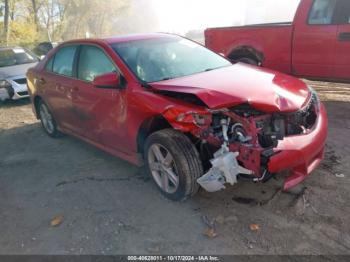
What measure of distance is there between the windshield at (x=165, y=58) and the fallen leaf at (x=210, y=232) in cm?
164

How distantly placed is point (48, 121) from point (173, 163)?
3315 millimetres

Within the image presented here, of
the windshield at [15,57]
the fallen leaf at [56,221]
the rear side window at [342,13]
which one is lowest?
the fallen leaf at [56,221]

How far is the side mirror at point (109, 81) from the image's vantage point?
3893 millimetres

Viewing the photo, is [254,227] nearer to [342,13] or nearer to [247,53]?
[342,13]

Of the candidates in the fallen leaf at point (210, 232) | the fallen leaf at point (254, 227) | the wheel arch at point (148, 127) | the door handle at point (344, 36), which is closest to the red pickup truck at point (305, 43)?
the door handle at point (344, 36)

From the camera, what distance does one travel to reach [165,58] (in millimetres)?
4320

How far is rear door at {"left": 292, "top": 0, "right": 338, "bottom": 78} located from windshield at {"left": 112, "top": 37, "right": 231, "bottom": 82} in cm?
264

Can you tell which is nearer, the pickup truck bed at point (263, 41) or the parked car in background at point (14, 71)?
the pickup truck bed at point (263, 41)

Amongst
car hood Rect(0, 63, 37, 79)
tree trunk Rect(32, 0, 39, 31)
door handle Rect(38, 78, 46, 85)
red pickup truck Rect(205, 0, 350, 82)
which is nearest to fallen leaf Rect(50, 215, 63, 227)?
door handle Rect(38, 78, 46, 85)

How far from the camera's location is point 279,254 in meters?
2.85

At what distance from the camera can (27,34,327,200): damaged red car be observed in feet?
10.5

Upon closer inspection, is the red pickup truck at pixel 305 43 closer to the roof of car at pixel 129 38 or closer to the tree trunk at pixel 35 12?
the roof of car at pixel 129 38

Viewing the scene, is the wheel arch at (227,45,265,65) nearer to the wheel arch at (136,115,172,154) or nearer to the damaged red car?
the damaged red car

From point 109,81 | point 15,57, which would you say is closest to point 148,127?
point 109,81
